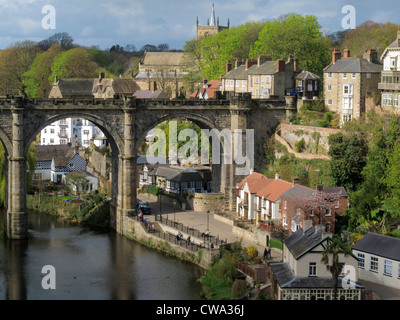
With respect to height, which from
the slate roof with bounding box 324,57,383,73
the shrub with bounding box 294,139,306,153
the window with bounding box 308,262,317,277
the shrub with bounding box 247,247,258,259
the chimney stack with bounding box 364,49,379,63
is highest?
the chimney stack with bounding box 364,49,379,63

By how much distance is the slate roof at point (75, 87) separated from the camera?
115312 mm

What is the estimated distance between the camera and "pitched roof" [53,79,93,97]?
116m

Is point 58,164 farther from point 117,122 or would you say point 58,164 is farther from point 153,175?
point 117,122

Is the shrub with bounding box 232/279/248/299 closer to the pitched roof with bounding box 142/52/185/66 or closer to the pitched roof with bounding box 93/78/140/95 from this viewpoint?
the pitched roof with bounding box 93/78/140/95

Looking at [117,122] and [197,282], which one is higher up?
[117,122]

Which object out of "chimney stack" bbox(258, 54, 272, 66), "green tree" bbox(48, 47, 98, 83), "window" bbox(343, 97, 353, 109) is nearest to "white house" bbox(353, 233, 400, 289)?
"window" bbox(343, 97, 353, 109)

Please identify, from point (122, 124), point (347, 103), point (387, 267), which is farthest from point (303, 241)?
point (347, 103)

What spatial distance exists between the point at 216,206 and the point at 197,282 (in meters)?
18.5

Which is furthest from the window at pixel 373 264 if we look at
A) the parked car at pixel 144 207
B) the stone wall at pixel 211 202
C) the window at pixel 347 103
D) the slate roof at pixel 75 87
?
the slate roof at pixel 75 87

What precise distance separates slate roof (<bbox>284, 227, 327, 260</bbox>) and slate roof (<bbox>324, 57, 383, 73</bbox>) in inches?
997

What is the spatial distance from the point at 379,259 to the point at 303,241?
5.06 meters

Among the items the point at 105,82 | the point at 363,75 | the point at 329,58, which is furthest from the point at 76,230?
the point at 105,82

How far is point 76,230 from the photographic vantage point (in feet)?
218

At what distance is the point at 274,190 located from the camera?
58656 millimetres
